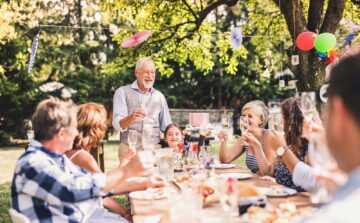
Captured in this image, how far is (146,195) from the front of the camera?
→ 287 cm

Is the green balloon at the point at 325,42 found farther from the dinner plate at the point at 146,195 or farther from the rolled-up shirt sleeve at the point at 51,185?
the rolled-up shirt sleeve at the point at 51,185

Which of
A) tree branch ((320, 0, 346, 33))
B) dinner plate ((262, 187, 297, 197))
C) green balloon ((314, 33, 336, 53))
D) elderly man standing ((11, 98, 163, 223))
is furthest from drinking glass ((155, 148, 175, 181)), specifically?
tree branch ((320, 0, 346, 33))

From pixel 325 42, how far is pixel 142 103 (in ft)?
8.51

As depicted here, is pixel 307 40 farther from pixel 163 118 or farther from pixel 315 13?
pixel 163 118

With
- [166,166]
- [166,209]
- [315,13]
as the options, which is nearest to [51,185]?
[166,209]

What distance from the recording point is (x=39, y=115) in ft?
7.52

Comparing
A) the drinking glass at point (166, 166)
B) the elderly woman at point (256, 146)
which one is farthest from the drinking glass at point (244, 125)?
the drinking glass at point (166, 166)

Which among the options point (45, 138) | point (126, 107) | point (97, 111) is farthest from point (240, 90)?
point (45, 138)

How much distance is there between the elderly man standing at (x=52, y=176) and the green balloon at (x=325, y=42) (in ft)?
14.2

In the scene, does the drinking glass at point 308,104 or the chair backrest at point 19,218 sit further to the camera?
the drinking glass at point 308,104

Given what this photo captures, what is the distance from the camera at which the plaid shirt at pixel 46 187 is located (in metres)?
2.16

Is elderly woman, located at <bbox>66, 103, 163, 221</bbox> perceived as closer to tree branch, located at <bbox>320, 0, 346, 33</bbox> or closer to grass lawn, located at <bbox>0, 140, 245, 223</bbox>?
grass lawn, located at <bbox>0, 140, 245, 223</bbox>

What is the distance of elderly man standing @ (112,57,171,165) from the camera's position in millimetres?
5117

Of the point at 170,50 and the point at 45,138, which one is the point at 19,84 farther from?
the point at 45,138
